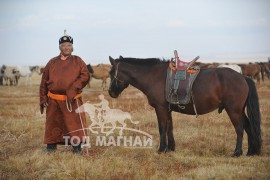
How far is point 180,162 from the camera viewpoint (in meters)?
6.38

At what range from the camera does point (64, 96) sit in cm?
664

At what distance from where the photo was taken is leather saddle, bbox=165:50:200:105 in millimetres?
6977

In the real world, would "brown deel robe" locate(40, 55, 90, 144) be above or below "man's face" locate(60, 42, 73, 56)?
below

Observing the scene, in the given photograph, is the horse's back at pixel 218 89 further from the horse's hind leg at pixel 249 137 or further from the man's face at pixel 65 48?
the man's face at pixel 65 48

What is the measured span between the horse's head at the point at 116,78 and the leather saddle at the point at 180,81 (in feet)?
3.41

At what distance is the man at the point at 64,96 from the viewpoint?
6543 mm

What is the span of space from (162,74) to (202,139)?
2.03m

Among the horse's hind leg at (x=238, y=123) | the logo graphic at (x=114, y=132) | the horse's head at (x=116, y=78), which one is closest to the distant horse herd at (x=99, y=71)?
the logo graphic at (x=114, y=132)

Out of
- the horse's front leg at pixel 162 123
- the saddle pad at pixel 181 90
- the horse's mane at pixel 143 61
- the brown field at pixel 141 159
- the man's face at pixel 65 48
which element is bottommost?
the brown field at pixel 141 159

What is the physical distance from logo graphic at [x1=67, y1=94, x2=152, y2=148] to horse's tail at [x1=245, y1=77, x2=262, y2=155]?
215cm

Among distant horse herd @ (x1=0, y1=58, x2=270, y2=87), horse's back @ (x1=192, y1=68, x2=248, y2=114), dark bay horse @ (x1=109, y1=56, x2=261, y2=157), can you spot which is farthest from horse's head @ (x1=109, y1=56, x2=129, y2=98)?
distant horse herd @ (x1=0, y1=58, x2=270, y2=87)

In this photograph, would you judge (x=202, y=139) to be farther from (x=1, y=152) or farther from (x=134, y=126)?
(x=1, y=152)

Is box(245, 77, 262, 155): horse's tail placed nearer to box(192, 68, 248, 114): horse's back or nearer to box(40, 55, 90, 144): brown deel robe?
box(192, 68, 248, 114): horse's back

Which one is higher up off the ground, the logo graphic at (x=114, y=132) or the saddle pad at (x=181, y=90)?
the saddle pad at (x=181, y=90)
